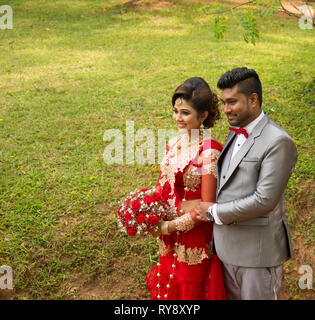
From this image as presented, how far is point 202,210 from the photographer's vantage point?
2617mm

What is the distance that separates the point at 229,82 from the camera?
7.97ft

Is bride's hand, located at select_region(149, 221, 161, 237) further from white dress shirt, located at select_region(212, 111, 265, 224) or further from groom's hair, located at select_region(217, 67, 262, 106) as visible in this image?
groom's hair, located at select_region(217, 67, 262, 106)

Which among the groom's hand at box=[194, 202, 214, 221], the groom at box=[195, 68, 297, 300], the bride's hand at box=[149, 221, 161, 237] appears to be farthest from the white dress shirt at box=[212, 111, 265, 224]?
the bride's hand at box=[149, 221, 161, 237]

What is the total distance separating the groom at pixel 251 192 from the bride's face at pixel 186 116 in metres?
0.30

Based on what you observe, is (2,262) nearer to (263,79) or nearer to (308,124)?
(308,124)

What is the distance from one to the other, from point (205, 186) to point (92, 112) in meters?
5.30

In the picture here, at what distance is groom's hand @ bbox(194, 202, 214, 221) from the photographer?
2.60 m

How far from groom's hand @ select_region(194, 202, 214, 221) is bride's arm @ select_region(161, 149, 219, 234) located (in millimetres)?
59

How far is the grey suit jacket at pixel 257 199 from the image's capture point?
2.22 m

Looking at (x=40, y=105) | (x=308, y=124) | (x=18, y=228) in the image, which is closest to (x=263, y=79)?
(x=308, y=124)

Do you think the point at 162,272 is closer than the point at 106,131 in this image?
Yes

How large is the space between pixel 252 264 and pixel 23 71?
8929 millimetres

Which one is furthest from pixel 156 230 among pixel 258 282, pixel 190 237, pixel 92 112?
pixel 92 112

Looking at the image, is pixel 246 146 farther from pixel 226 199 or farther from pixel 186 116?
pixel 186 116
